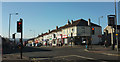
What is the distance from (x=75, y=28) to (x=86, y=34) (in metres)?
4.82

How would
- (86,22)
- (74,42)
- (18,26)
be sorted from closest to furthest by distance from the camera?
(18,26) → (74,42) → (86,22)

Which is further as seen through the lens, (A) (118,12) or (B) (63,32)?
(B) (63,32)

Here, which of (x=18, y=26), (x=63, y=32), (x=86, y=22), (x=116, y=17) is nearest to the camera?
(x=18, y=26)

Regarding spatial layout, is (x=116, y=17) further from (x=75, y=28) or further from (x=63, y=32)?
(x=63, y=32)

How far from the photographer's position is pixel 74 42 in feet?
188

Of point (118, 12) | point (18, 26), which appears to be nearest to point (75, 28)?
point (118, 12)

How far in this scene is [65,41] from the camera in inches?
2542

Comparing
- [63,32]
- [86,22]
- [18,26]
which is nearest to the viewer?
[18,26]

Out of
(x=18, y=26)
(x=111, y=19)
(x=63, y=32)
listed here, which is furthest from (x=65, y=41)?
→ (x=18, y=26)

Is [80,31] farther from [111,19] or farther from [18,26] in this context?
[18,26]

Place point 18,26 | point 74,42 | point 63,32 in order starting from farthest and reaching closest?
point 63,32
point 74,42
point 18,26

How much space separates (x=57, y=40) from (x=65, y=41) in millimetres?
8628

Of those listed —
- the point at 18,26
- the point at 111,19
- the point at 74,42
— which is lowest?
the point at 74,42

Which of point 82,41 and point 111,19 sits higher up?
point 111,19
